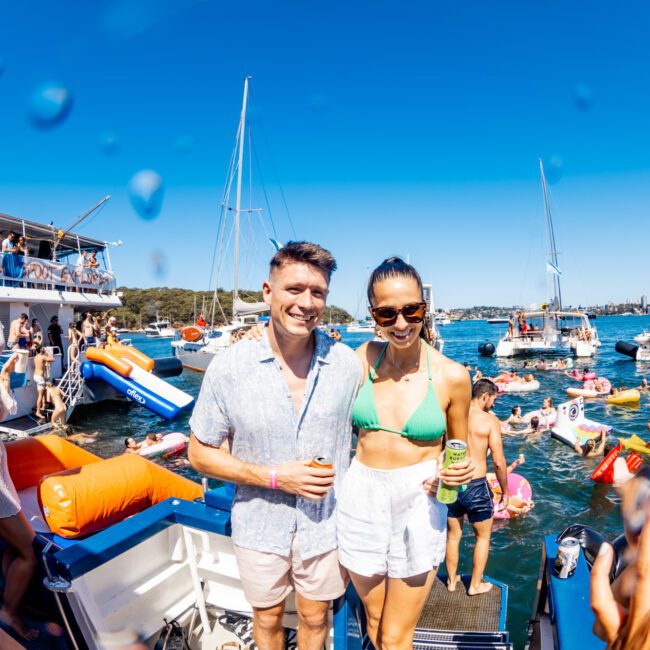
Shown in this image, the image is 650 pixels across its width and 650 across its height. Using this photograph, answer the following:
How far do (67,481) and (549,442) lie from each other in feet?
43.7

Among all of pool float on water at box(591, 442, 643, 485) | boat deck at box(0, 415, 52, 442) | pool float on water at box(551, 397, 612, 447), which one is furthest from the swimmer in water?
boat deck at box(0, 415, 52, 442)

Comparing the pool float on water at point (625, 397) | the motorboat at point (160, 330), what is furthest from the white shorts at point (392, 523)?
the motorboat at point (160, 330)

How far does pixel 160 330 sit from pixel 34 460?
102871mm

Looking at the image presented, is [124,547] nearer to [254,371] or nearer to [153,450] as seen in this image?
[254,371]

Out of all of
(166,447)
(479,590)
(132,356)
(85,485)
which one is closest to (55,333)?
(132,356)

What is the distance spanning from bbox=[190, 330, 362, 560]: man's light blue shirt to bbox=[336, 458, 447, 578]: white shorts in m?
0.13

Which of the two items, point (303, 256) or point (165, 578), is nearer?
point (303, 256)

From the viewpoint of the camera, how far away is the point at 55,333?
1714 centimetres

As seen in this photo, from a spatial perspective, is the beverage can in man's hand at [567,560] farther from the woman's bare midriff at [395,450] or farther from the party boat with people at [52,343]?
the party boat with people at [52,343]

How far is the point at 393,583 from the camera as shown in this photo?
2367mm

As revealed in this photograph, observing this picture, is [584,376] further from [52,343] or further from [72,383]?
[52,343]

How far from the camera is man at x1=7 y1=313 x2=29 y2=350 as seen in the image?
13.4 metres

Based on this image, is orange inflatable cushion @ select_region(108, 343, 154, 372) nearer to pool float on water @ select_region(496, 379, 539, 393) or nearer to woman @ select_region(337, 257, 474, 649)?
woman @ select_region(337, 257, 474, 649)

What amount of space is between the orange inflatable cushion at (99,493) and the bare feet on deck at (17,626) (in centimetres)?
87
